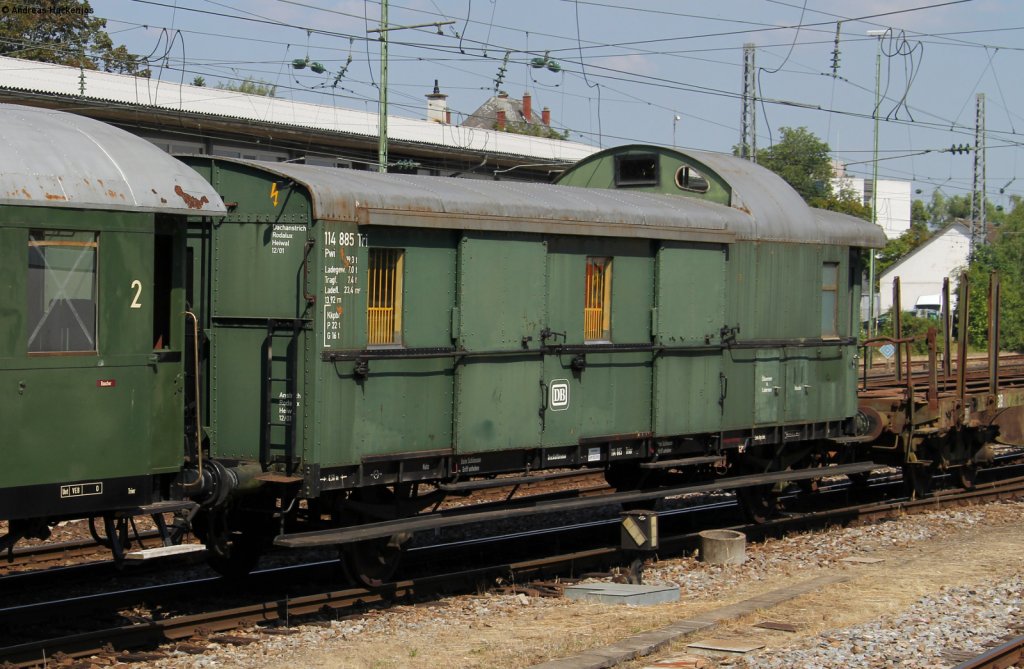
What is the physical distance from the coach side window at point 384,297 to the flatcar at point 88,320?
1637 mm

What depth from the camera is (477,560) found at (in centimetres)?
1299

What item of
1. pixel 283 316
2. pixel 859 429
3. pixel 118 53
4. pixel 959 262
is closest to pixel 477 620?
pixel 283 316

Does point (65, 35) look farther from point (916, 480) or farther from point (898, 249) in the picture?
point (898, 249)

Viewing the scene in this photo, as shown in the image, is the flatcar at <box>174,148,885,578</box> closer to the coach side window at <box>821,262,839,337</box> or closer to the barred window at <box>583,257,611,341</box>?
the barred window at <box>583,257,611,341</box>

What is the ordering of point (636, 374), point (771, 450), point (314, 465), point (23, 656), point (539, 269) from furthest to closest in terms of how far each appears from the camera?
point (771, 450), point (636, 374), point (539, 269), point (314, 465), point (23, 656)

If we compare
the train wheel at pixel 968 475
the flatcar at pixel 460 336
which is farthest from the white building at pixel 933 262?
the flatcar at pixel 460 336

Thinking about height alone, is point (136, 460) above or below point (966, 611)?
above

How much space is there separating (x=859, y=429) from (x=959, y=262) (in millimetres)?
67368

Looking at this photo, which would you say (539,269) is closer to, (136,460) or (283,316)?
(283,316)

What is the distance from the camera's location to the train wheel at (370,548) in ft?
35.5

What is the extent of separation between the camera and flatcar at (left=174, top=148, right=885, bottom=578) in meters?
10.0

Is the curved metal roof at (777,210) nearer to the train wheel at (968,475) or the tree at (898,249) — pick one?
the train wheel at (968,475)

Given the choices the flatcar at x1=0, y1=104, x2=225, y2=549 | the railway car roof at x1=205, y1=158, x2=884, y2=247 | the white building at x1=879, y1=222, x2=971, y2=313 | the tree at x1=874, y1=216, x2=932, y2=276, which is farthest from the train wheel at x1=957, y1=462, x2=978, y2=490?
the white building at x1=879, y1=222, x2=971, y2=313

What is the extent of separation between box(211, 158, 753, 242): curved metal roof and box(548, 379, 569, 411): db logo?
1.48 meters
